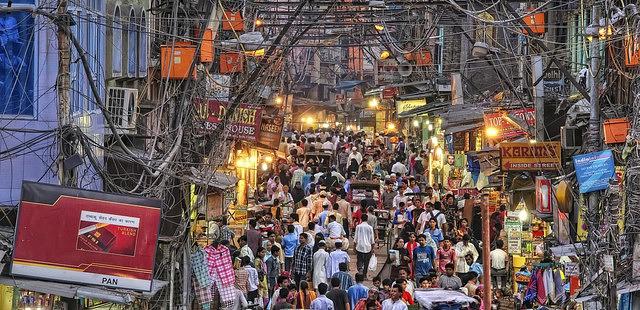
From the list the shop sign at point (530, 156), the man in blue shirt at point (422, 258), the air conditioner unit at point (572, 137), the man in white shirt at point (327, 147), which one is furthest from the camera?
the man in white shirt at point (327, 147)

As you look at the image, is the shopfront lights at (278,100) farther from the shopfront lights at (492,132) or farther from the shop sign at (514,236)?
the shop sign at (514,236)

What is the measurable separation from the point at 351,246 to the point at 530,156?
9.16 m

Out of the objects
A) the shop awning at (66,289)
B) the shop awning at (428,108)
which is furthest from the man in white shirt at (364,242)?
the shop awning at (428,108)

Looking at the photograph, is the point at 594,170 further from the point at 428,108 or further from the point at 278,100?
the point at 278,100

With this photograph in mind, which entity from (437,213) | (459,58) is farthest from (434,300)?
(459,58)

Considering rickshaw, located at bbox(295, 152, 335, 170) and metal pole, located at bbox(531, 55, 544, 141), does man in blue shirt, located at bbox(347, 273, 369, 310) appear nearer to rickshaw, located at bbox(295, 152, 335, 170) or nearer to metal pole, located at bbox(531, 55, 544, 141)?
metal pole, located at bbox(531, 55, 544, 141)

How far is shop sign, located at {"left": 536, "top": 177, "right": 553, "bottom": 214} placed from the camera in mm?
23453

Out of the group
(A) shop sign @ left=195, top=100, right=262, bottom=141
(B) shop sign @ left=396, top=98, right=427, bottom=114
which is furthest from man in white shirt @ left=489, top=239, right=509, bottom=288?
(B) shop sign @ left=396, top=98, right=427, bottom=114

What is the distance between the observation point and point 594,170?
63.7ft

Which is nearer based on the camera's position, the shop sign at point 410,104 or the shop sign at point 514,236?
the shop sign at point 514,236

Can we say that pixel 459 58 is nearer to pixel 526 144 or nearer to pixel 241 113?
pixel 241 113

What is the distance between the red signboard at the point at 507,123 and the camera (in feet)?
87.4

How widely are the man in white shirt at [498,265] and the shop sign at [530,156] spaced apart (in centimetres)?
177

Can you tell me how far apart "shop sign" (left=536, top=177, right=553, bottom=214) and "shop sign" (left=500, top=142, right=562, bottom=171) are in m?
0.24
